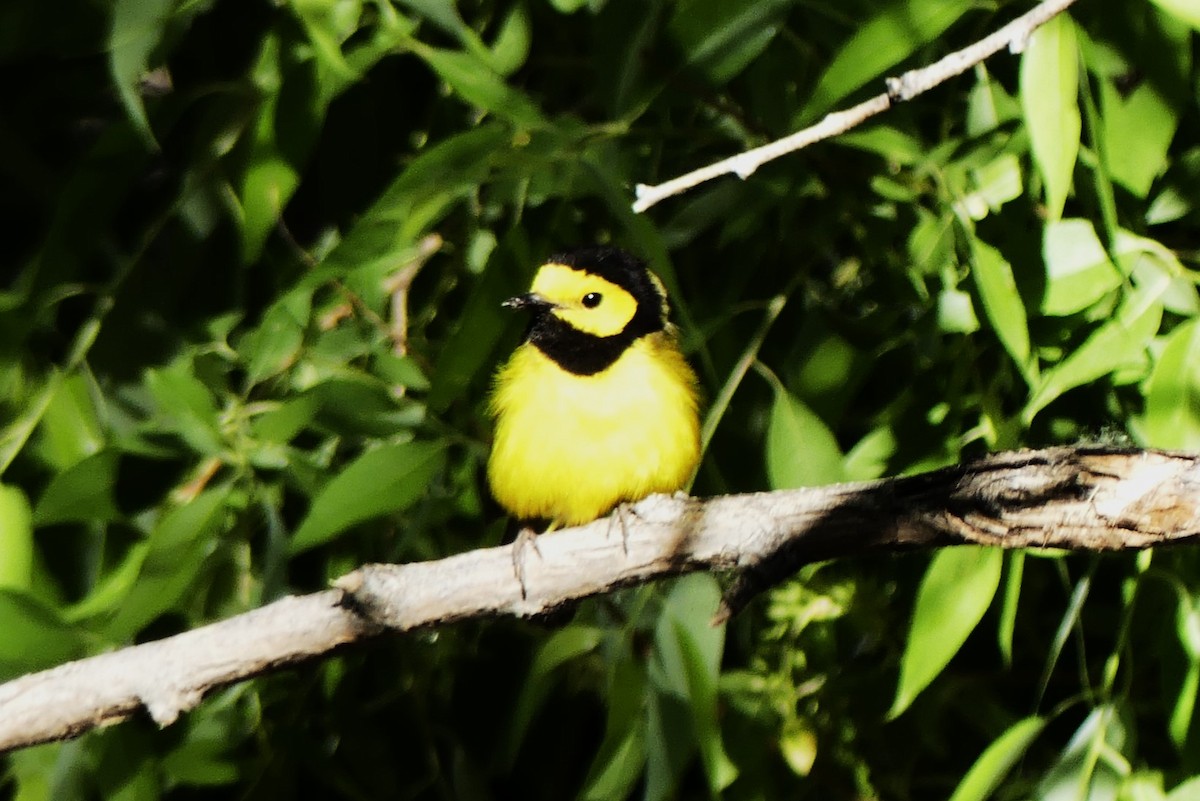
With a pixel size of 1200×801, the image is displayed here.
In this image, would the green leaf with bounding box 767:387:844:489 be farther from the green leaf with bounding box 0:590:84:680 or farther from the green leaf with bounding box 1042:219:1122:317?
the green leaf with bounding box 0:590:84:680

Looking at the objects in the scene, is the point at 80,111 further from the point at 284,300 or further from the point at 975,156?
the point at 975,156

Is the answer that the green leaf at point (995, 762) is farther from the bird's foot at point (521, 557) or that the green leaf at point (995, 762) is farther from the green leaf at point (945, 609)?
the bird's foot at point (521, 557)

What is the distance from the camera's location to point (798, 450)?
3.31ft

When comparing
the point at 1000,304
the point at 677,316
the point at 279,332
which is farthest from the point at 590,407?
the point at 1000,304

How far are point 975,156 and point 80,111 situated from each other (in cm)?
89

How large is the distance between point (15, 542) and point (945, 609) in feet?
2.36

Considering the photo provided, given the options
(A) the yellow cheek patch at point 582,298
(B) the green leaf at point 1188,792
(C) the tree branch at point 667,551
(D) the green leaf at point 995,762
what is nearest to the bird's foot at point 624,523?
(C) the tree branch at point 667,551

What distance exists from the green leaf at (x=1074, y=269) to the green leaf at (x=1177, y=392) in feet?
0.19

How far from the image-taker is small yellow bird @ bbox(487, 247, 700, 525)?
43.2 inches

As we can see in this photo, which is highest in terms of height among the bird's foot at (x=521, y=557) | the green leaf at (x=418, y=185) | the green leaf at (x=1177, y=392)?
the green leaf at (x=418, y=185)

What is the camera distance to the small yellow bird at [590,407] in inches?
43.2

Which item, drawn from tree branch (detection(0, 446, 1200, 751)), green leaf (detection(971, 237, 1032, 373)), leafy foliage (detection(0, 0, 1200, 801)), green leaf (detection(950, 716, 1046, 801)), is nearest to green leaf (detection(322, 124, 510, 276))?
leafy foliage (detection(0, 0, 1200, 801))

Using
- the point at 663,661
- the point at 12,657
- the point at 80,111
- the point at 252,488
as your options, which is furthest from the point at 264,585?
the point at 80,111

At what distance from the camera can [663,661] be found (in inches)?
40.0
